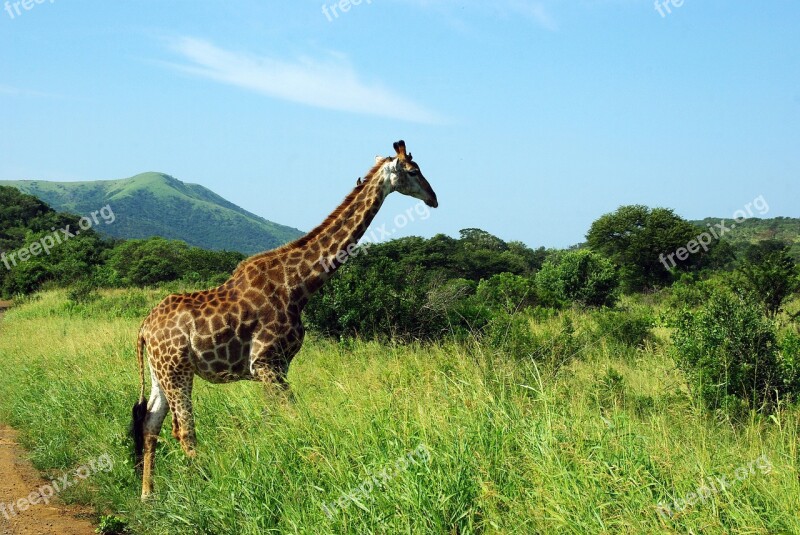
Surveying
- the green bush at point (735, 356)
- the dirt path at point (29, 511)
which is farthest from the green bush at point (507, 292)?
the dirt path at point (29, 511)

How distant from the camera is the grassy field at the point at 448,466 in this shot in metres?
3.92

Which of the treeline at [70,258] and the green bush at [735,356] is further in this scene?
the treeline at [70,258]

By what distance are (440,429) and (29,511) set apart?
3903 mm

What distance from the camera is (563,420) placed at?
4754mm

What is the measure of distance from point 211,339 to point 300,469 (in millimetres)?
1580

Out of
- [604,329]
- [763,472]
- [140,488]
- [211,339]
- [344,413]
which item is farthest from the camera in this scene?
[604,329]

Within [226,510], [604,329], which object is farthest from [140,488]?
[604,329]

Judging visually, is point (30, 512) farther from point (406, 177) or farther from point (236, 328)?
point (406, 177)

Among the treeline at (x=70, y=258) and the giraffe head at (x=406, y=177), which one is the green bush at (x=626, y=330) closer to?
the giraffe head at (x=406, y=177)

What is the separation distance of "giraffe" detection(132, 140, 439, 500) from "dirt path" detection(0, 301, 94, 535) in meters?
0.63

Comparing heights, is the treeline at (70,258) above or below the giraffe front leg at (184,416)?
below

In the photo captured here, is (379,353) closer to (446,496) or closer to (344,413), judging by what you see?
(344,413)

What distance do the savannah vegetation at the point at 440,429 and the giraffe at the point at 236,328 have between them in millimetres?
296

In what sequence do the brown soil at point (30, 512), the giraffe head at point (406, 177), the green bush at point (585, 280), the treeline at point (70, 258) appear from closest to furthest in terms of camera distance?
1. the brown soil at point (30, 512)
2. the giraffe head at point (406, 177)
3. the green bush at point (585, 280)
4. the treeline at point (70, 258)
